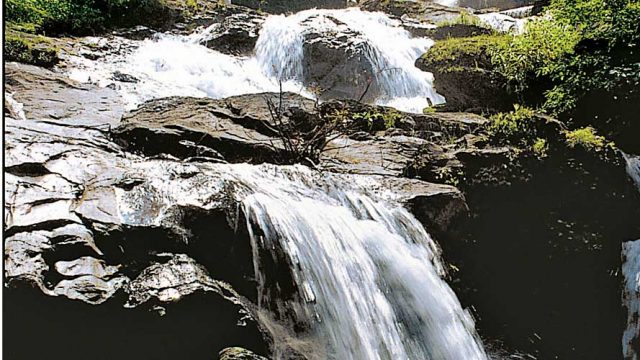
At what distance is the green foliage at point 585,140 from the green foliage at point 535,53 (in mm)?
1499

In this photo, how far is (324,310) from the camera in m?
3.28

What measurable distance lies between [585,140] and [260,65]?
22.5 feet

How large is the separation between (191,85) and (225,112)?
11.0ft

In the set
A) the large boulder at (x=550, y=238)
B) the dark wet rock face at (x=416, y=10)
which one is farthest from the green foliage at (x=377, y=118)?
the dark wet rock face at (x=416, y=10)

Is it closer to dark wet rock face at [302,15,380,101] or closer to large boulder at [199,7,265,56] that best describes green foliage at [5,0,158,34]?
large boulder at [199,7,265,56]

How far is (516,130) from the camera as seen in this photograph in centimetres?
565

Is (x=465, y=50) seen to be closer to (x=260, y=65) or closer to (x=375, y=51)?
(x=375, y=51)

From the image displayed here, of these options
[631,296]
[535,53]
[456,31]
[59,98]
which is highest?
[456,31]

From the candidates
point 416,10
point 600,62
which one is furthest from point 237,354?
point 416,10

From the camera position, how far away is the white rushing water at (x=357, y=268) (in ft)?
10.8

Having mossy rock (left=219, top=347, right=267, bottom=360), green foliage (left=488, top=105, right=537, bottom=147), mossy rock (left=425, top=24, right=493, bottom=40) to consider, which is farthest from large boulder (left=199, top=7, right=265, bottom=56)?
mossy rock (left=219, top=347, right=267, bottom=360)

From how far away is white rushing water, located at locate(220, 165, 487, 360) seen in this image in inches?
130

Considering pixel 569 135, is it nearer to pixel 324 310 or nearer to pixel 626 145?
pixel 626 145

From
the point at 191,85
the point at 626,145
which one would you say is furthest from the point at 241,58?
the point at 626,145
